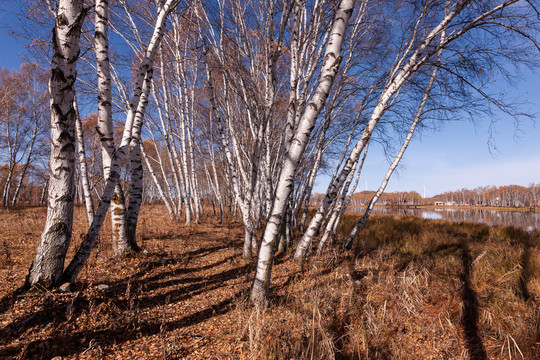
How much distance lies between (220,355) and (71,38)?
3.86 metres

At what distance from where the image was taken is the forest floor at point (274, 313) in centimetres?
224

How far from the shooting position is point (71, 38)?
8.80 feet

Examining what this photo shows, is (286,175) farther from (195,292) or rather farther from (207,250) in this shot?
(207,250)

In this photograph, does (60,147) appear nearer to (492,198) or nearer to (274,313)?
(274,313)

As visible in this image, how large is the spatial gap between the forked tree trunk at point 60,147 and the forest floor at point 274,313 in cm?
34

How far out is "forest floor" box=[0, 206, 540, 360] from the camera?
224cm

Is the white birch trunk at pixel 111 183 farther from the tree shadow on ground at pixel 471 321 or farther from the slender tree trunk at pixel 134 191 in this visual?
the tree shadow on ground at pixel 471 321

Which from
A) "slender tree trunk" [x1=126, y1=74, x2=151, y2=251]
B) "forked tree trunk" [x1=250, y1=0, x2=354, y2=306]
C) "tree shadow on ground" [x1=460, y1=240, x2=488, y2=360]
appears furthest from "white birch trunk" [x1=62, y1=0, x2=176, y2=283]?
"tree shadow on ground" [x1=460, y1=240, x2=488, y2=360]

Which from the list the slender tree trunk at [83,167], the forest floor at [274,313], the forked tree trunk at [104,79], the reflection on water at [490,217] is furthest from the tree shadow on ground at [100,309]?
the reflection on water at [490,217]

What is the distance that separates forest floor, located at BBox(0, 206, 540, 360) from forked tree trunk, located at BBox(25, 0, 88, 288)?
1.11ft

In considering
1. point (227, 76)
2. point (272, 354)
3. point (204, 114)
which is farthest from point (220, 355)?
point (204, 114)

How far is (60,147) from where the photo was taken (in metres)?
2.76

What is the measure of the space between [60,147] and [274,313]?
3.32 m

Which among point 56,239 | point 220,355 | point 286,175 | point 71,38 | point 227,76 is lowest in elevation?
point 220,355
